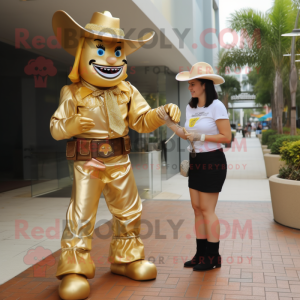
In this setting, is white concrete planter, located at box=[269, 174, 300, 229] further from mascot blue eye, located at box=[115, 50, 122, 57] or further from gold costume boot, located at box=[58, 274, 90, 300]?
gold costume boot, located at box=[58, 274, 90, 300]

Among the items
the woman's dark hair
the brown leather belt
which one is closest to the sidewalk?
the brown leather belt

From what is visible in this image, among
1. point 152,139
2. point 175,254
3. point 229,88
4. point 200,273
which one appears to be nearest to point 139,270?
point 200,273

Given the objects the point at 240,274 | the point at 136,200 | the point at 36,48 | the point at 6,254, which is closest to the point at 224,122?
the point at 136,200

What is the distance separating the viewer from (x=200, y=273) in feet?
12.6

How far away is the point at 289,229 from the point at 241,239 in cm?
87

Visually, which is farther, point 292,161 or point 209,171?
point 292,161

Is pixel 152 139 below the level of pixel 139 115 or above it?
below

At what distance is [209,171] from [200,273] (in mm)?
999

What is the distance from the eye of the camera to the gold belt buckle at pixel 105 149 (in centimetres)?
350

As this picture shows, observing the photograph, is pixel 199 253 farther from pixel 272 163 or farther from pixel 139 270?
pixel 272 163

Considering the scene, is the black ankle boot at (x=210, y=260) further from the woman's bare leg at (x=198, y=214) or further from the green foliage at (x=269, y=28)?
the green foliage at (x=269, y=28)

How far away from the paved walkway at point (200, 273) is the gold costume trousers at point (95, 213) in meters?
0.27

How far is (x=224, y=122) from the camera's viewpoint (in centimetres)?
377

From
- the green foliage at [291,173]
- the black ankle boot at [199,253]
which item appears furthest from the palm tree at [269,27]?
the black ankle boot at [199,253]
